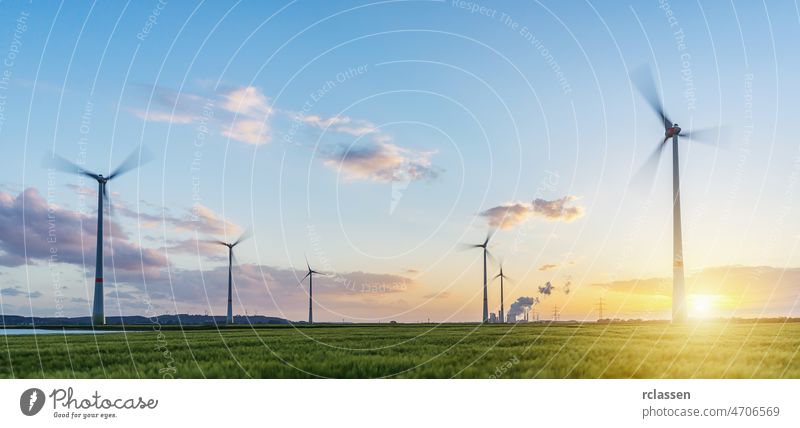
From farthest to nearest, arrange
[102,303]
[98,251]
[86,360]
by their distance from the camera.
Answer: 1. [102,303]
2. [98,251]
3. [86,360]

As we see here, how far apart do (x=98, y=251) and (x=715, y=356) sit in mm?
96309
